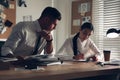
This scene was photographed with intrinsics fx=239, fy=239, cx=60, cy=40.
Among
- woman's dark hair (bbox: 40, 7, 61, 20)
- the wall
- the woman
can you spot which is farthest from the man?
the wall

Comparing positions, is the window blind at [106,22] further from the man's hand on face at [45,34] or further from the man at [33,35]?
the man's hand on face at [45,34]

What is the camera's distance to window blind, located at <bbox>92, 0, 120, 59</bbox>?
3.73 m

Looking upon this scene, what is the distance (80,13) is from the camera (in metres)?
4.26

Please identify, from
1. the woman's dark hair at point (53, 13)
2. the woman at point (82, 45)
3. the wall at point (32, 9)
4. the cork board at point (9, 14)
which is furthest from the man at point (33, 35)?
the wall at point (32, 9)

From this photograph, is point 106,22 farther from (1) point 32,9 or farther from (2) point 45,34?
(2) point 45,34

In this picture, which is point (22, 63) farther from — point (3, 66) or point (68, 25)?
point (68, 25)

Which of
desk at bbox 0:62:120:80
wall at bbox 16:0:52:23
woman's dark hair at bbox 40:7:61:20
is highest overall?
wall at bbox 16:0:52:23

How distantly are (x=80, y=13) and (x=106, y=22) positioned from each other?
568mm

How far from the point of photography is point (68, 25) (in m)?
4.50

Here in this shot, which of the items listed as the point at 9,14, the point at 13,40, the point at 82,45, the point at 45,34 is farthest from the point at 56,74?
the point at 9,14

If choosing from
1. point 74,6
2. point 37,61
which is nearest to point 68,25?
point 74,6

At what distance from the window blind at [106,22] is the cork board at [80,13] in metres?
0.10

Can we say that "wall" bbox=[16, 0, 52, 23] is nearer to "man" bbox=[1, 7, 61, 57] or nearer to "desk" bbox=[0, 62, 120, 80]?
"man" bbox=[1, 7, 61, 57]

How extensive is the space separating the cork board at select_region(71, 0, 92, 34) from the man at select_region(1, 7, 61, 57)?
5.72 ft
